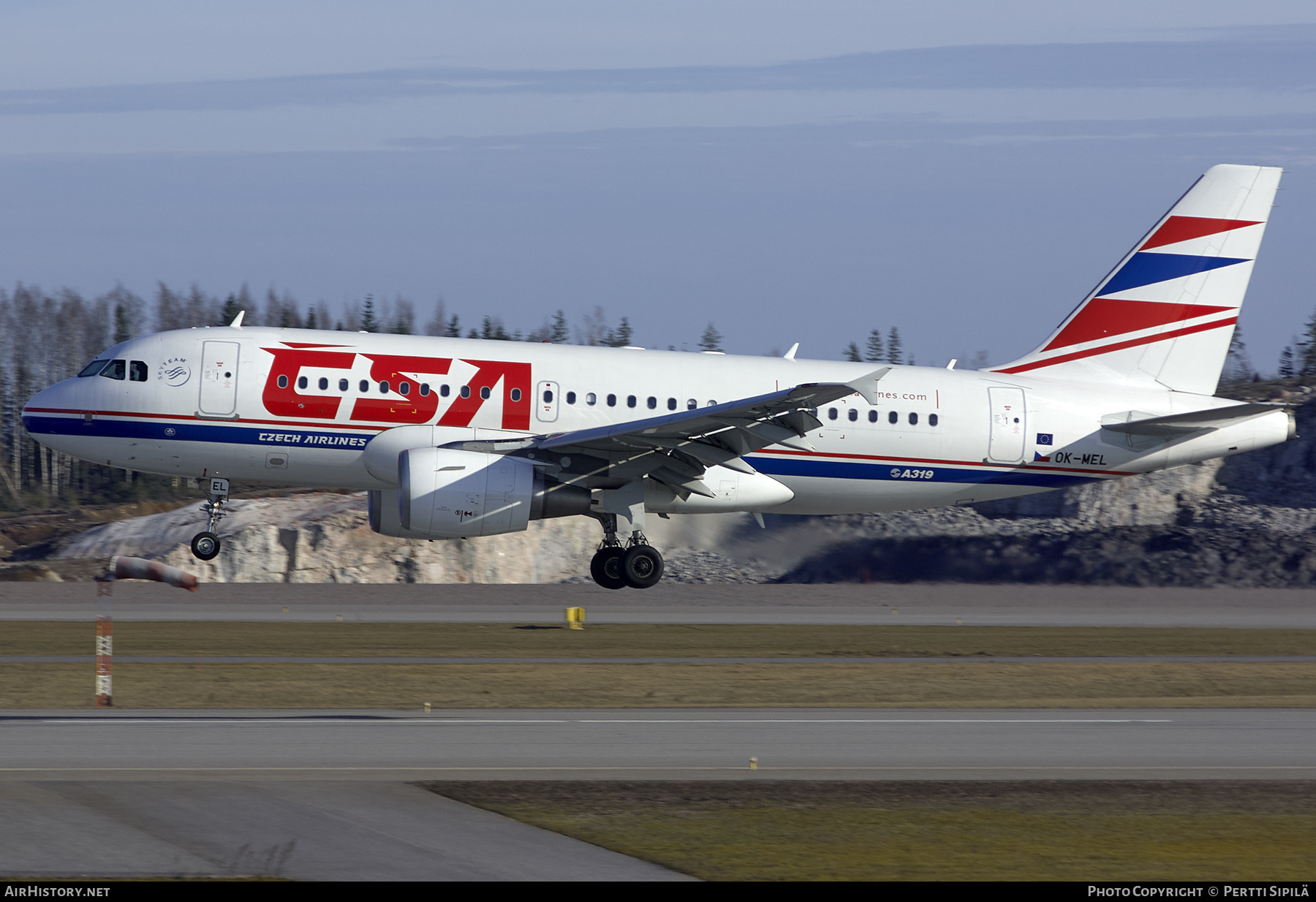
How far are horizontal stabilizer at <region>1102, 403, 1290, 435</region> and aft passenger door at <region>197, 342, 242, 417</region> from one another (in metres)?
18.2

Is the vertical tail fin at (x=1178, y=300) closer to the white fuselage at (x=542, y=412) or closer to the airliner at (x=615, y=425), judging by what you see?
the airliner at (x=615, y=425)

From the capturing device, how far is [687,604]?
36969 millimetres

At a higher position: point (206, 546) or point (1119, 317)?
point (1119, 317)

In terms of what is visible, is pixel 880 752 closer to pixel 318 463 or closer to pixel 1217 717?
pixel 1217 717

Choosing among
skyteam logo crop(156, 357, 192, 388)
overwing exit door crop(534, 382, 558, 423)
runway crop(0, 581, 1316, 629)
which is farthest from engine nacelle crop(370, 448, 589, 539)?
runway crop(0, 581, 1316, 629)

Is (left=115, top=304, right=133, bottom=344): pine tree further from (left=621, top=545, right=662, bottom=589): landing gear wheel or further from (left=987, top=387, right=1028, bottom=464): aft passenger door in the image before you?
(left=987, top=387, right=1028, bottom=464): aft passenger door

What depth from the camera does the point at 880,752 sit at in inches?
653

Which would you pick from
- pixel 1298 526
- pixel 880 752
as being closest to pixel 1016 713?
pixel 880 752

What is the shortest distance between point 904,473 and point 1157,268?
803 cm

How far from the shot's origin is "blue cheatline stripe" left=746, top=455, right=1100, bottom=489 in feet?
96.5

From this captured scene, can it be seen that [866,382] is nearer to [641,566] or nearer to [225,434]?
[641,566]

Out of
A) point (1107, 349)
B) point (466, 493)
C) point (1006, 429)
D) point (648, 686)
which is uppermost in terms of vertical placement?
point (1107, 349)

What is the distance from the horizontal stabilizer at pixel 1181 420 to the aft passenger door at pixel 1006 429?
1896mm

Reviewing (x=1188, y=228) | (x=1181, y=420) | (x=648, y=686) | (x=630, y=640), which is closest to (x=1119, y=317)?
(x=1188, y=228)
